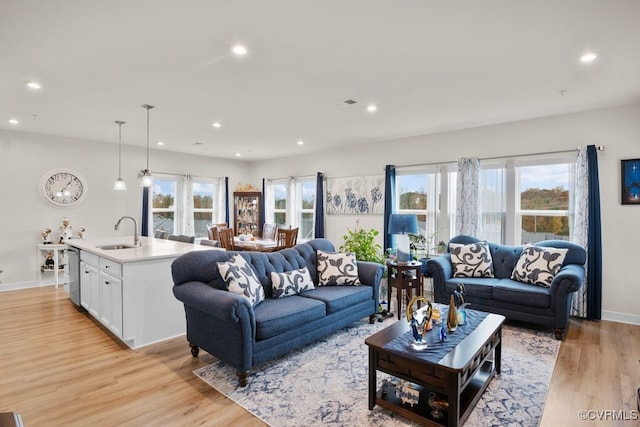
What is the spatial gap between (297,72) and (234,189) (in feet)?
18.7

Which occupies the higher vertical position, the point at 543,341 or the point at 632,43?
the point at 632,43

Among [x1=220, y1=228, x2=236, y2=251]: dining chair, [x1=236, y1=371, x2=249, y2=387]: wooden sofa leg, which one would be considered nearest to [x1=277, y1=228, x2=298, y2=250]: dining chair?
[x1=220, y1=228, x2=236, y2=251]: dining chair

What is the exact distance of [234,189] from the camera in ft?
27.7

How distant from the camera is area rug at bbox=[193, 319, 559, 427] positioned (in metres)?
2.27

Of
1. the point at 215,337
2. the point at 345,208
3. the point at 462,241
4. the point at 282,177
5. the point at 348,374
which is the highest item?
the point at 282,177

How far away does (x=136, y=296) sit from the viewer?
3.36 m

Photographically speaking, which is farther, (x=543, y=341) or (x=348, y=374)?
(x=543, y=341)

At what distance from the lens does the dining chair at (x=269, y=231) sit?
744 cm

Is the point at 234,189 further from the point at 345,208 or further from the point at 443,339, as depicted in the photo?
the point at 443,339

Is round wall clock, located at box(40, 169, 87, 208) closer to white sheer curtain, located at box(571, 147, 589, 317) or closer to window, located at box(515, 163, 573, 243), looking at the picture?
window, located at box(515, 163, 573, 243)

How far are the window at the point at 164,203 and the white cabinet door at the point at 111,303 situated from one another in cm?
363

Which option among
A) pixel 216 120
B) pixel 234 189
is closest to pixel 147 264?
pixel 216 120

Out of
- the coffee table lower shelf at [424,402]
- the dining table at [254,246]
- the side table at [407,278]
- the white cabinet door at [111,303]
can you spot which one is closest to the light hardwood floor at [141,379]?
the white cabinet door at [111,303]

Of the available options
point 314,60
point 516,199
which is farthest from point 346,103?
point 516,199
